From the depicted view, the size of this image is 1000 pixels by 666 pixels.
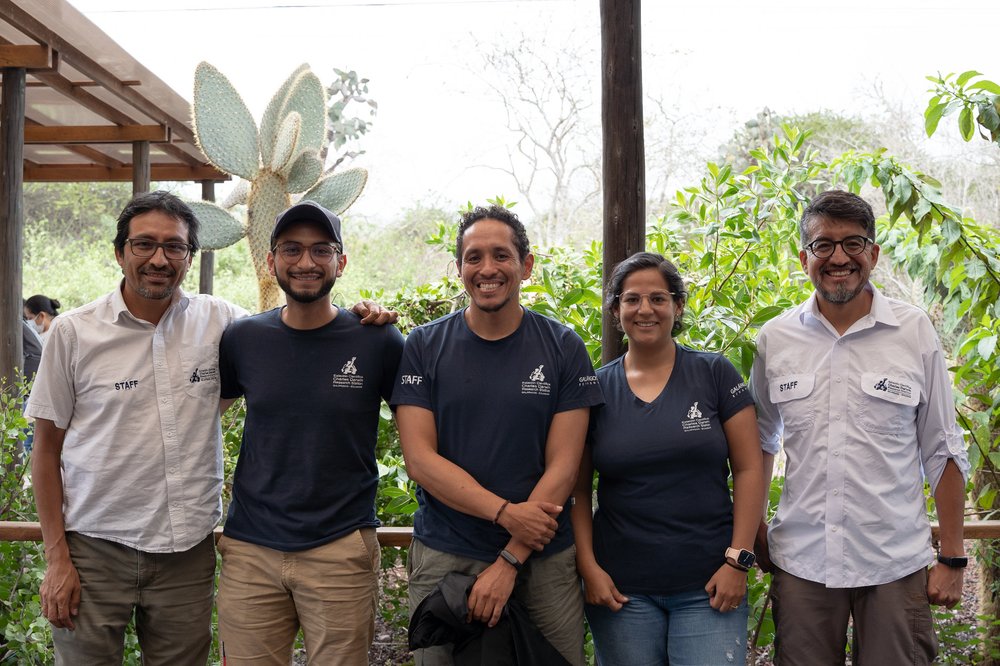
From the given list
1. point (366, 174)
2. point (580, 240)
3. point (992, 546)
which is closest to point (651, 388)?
point (992, 546)

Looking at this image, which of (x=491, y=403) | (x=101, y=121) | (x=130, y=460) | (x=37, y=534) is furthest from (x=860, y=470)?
(x=101, y=121)

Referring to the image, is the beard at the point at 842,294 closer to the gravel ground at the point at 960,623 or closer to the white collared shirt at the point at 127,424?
the gravel ground at the point at 960,623

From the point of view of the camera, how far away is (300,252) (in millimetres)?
2557

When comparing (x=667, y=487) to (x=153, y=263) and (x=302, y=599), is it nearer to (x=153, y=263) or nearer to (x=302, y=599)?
(x=302, y=599)

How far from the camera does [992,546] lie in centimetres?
382

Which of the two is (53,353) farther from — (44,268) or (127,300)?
(44,268)

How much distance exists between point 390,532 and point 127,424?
804mm

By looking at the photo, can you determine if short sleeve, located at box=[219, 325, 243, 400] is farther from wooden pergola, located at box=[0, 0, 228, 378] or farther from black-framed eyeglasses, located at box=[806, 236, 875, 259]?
wooden pergola, located at box=[0, 0, 228, 378]

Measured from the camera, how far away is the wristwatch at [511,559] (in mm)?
2350

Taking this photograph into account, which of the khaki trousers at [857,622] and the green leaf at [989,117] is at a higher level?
the green leaf at [989,117]

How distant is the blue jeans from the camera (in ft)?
7.81

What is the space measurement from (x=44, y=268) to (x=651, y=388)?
22364 millimetres

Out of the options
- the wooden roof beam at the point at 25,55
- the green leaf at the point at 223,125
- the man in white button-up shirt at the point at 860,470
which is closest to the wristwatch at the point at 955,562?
the man in white button-up shirt at the point at 860,470

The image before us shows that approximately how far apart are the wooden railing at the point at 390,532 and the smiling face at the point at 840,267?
0.83 meters
